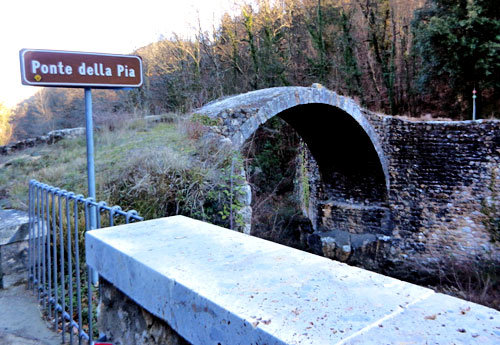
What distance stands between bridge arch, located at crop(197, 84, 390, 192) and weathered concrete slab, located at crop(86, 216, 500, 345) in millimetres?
4594

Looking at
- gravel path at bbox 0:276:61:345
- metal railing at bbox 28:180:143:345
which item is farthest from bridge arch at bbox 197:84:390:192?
gravel path at bbox 0:276:61:345

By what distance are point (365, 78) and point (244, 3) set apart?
21.0 feet

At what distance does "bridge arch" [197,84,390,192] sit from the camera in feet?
20.7

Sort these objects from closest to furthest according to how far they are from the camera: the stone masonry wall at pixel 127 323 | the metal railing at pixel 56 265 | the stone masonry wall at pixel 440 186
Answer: the stone masonry wall at pixel 127 323
the metal railing at pixel 56 265
the stone masonry wall at pixel 440 186

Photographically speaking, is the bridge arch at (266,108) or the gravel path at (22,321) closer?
the gravel path at (22,321)

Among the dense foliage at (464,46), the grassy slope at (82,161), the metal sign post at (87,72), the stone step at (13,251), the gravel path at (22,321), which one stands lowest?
the gravel path at (22,321)

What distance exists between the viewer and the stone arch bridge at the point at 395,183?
361 inches

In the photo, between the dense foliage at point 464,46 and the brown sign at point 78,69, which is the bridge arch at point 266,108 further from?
the dense foliage at point 464,46

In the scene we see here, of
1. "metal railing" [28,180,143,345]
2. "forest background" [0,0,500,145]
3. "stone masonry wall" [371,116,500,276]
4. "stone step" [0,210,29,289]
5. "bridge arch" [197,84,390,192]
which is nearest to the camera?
"metal railing" [28,180,143,345]

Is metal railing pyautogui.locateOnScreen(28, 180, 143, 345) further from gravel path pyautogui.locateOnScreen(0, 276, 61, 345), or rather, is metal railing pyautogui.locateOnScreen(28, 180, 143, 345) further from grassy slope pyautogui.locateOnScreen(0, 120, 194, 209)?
grassy slope pyautogui.locateOnScreen(0, 120, 194, 209)

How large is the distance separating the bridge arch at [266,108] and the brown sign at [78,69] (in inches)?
130

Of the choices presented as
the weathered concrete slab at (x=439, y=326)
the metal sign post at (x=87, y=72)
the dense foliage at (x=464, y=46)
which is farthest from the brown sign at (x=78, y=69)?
the dense foliage at (x=464, y=46)

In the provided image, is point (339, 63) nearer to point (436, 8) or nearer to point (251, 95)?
point (436, 8)

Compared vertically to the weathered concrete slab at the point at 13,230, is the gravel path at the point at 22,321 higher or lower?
lower
